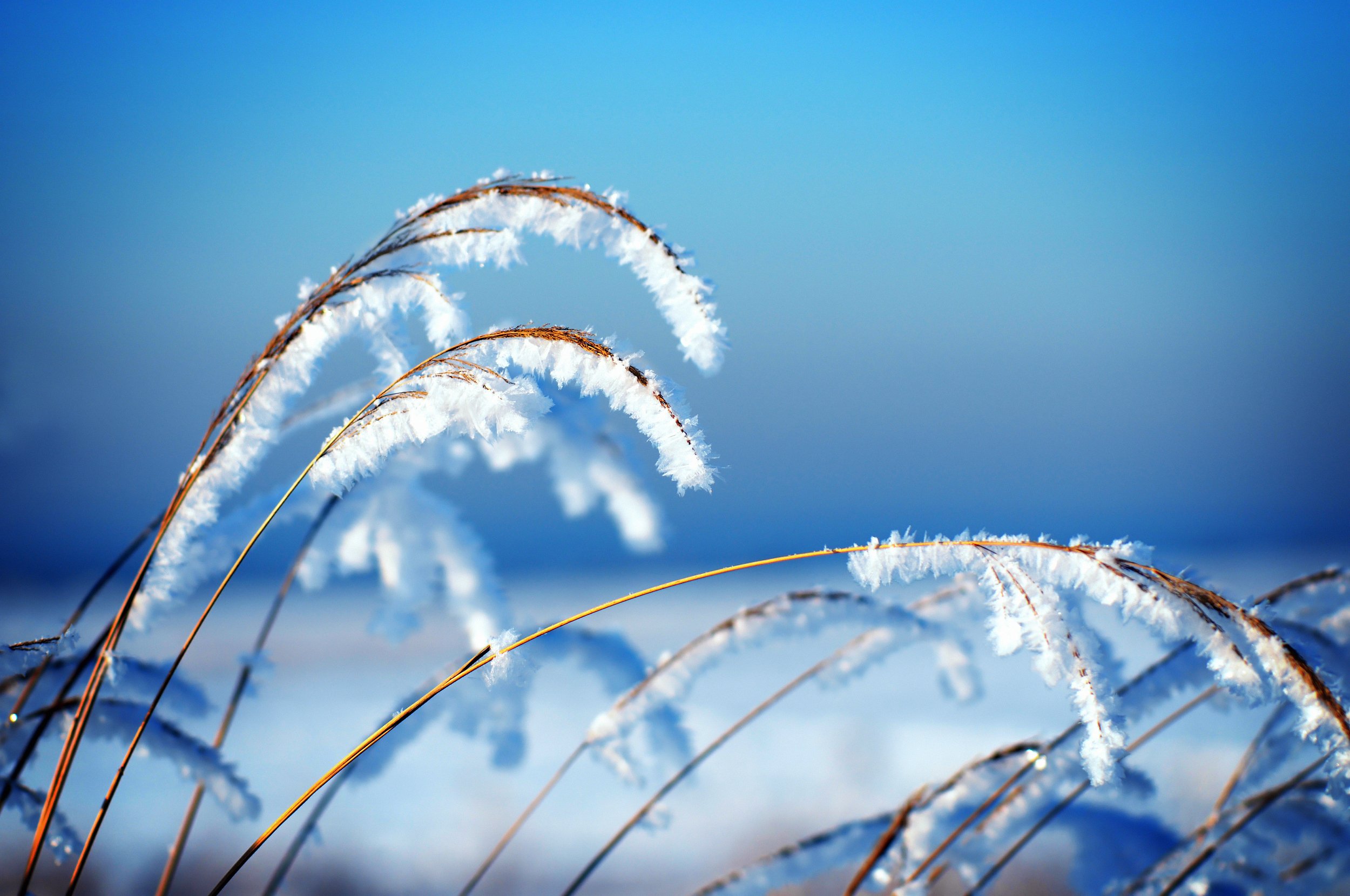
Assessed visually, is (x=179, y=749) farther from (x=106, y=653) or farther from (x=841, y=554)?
(x=841, y=554)

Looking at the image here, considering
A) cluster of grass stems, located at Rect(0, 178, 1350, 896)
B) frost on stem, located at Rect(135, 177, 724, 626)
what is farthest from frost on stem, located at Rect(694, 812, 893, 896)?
frost on stem, located at Rect(135, 177, 724, 626)

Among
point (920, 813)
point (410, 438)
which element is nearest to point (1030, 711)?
point (920, 813)

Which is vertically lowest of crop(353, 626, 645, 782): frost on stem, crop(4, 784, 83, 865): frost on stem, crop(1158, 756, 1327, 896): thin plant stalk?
crop(1158, 756, 1327, 896): thin plant stalk

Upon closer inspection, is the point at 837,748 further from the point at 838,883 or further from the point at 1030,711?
the point at 838,883

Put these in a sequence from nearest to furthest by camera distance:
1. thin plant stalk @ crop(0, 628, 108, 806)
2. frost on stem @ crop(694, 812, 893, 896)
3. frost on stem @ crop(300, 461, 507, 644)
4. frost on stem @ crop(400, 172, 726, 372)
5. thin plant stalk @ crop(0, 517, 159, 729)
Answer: frost on stem @ crop(400, 172, 726, 372), thin plant stalk @ crop(0, 628, 108, 806), thin plant stalk @ crop(0, 517, 159, 729), frost on stem @ crop(694, 812, 893, 896), frost on stem @ crop(300, 461, 507, 644)

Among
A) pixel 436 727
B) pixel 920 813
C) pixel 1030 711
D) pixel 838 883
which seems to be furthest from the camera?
pixel 1030 711

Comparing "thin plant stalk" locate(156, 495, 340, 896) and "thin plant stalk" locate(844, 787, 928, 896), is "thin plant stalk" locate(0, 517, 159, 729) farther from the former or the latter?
"thin plant stalk" locate(844, 787, 928, 896)

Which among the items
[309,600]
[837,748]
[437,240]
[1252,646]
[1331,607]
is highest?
[309,600]
